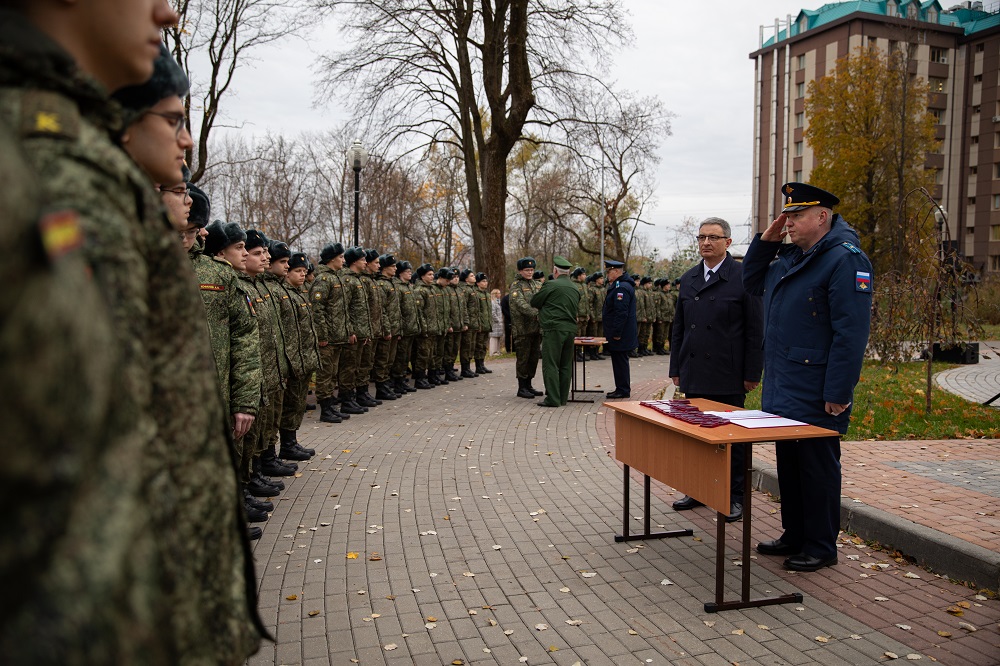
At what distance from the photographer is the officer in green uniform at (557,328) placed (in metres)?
12.0

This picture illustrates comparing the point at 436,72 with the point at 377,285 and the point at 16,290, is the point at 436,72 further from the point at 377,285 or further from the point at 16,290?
the point at 16,290

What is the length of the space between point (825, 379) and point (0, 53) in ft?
15.5

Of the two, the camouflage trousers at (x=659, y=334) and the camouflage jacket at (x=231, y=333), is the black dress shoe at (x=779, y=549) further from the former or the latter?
the camouflage trousers at (x=659, y=334)

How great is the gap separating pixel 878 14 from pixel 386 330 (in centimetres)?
6141

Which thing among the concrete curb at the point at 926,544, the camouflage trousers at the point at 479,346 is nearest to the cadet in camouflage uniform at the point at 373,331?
the camouflage trousers at the point at 479,346

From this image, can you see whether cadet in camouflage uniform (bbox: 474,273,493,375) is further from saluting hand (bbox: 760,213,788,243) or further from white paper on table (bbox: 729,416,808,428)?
white paper on table (bbox: 729,416,808,428)

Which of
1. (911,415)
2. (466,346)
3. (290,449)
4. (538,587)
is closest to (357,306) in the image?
(290,449)

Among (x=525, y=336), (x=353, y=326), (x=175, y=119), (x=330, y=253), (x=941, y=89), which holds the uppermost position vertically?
(x=941, y=89)

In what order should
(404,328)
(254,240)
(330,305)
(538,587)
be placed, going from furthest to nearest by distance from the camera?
1. (404,328)
2. (330,305)
3. (254,240)
4. (538,587)

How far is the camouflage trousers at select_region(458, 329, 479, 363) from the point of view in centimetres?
1617

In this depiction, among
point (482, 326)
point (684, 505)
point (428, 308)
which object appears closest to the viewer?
point (684, 505)

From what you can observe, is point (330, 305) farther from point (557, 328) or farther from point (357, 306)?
point (557, 328)

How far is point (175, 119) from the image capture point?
68.8 inches

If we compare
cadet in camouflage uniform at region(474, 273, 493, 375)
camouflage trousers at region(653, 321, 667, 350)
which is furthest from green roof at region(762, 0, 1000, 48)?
cadet in camouflage uniform at region(474, 273, 493, 375)
